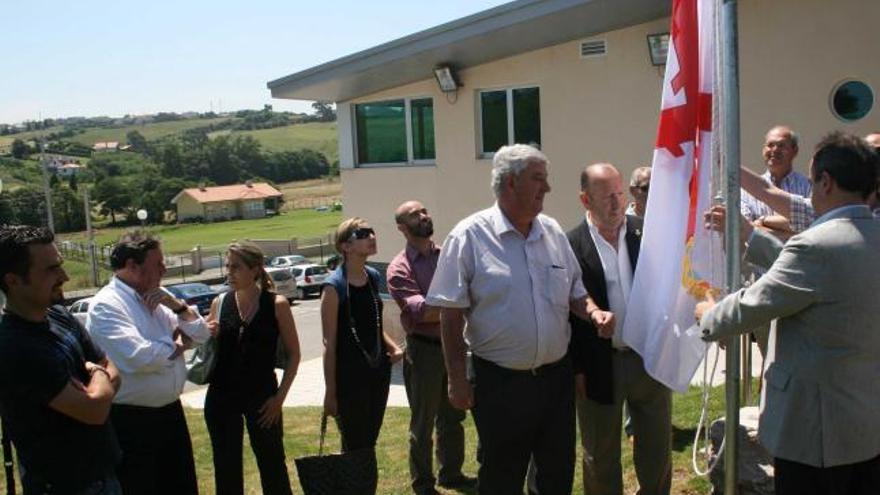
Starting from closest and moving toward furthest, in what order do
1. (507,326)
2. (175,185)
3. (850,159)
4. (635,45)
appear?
1. (850,159)
2. (507,326)
3. (635,45)
4. (175,185)

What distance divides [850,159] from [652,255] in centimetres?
118

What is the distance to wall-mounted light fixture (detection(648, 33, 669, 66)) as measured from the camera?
9.76 meters

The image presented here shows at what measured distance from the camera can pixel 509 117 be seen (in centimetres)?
1152

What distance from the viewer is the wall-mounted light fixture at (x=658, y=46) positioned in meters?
9.76

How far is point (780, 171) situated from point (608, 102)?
5650 mm

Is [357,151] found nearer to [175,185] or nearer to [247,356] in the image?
[247,356]

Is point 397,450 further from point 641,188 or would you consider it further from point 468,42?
point 468,42

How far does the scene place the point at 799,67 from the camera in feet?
29.2

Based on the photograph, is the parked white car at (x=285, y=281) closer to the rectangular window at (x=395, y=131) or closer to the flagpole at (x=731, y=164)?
the rectangular window at (x=395, y=131)

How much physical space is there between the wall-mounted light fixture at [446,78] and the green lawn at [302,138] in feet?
467

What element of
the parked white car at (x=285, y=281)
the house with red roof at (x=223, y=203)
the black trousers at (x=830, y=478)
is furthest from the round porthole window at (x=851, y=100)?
the house with red roof at (x=223, y=203)

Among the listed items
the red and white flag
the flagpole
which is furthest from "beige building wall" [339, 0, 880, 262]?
the flagpole

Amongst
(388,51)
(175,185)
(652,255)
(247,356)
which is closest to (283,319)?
(247,356)

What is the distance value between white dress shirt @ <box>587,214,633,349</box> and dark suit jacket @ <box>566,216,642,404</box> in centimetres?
2
